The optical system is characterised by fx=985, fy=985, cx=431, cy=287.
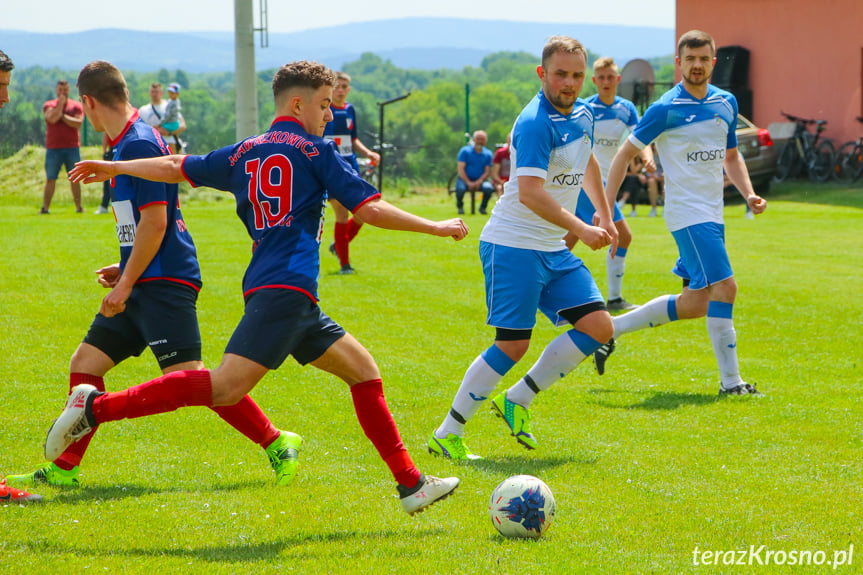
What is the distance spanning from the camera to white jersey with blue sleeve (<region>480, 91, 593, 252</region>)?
203 inches

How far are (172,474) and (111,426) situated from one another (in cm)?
115

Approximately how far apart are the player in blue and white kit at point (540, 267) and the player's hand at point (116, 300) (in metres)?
1.86

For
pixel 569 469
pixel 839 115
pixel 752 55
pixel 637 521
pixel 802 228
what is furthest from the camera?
pixel 752 55

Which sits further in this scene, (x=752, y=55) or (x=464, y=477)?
(x=752, y=55)

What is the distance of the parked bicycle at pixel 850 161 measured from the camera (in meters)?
25.0

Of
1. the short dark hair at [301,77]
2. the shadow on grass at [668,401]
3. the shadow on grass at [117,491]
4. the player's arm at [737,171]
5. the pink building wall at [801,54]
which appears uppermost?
the pink building wall at [801,54]

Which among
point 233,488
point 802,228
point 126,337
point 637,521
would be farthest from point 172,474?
point 802,228

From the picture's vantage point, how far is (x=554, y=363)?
554cm

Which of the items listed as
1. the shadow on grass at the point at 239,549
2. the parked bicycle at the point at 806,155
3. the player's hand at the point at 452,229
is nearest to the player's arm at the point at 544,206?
the player's hand at the point at 452,229

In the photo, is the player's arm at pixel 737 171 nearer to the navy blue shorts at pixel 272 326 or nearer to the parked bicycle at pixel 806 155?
the navy blue shorts at pixel 272 326

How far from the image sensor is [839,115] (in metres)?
26.8

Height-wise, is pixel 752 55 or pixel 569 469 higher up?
pixel 752 55

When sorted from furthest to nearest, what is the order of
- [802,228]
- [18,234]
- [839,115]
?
[839,115] → [802,228] → [18,234]

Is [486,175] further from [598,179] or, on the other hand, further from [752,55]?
[598,179]
